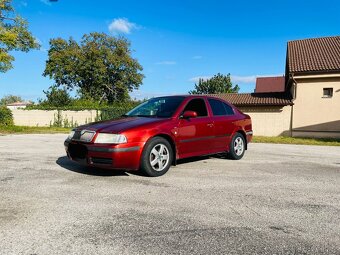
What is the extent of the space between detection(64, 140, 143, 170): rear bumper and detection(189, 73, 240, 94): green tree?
54.6 m

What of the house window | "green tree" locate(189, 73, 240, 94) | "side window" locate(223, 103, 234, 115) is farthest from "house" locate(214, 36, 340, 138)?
"green tree" locate(189, 73, 240, 94)

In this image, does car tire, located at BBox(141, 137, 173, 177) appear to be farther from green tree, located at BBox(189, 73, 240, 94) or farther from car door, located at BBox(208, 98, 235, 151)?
green tree, located at BBox(189, 73, 240, 94)

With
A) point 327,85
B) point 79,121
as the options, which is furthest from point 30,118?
point 327,85

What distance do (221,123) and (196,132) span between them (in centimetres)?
98

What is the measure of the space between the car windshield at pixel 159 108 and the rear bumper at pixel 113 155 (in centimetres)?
120

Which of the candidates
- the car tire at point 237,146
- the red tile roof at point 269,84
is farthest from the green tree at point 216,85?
the car tire at point 237,146

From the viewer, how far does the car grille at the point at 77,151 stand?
5.62 metres

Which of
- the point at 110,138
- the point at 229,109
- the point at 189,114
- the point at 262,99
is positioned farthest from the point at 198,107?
the point at 262,99

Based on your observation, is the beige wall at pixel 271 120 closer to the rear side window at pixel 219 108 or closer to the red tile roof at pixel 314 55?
the red tile roof at pixel 314 55

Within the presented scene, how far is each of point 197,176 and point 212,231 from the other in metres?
2.63

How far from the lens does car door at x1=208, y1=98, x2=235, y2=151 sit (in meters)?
7.14

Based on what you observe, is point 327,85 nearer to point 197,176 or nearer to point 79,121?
point 197,176

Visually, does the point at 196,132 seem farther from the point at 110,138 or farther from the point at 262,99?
the point at 262,99

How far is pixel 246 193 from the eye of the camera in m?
4.74
